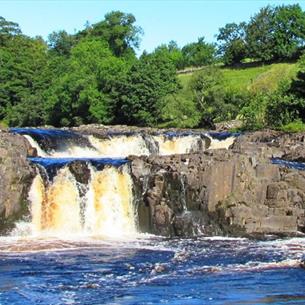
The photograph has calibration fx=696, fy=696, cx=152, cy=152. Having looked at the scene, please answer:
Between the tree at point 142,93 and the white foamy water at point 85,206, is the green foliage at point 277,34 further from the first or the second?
the white foamy water at point 85,206

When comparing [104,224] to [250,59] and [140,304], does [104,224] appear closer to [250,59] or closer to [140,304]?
[140,304]

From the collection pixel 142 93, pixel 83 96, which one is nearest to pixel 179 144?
pixel 142 93

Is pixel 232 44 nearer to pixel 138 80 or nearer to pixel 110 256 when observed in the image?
pixel 138 80

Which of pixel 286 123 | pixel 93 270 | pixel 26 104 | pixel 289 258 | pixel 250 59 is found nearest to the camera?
pixel 93 270

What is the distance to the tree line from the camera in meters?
71.2

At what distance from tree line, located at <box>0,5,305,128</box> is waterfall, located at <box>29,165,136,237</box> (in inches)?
1204

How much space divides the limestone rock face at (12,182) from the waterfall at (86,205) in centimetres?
57

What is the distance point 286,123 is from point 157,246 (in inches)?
1408

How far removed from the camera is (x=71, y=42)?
5364 inches

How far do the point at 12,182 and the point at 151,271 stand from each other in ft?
43.6

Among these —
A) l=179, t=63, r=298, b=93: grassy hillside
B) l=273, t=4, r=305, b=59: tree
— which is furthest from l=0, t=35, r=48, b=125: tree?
l=273, t=4, r=305, b=59: tree

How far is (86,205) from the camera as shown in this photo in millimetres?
37219

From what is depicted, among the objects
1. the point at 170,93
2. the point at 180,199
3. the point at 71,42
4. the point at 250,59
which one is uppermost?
the point at 71,42

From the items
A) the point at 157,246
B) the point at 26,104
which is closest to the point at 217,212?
the point at 157,246
